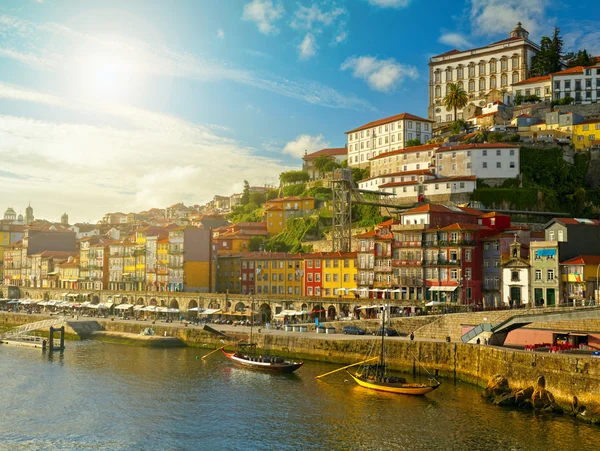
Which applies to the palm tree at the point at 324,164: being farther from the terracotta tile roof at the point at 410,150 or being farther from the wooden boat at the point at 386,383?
the wooden boat at the point at 386,383

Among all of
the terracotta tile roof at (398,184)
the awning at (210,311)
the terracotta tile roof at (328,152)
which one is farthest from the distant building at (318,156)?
the awning at (210,311)

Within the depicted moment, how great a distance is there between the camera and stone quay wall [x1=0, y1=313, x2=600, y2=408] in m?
40.8

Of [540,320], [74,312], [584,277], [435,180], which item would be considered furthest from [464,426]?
[74,312]

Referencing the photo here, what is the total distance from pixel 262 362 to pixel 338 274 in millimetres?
25832

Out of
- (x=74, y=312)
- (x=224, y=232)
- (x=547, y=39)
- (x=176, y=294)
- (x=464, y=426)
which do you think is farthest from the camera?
(x=547, y=39)

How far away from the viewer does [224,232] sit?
392 feet

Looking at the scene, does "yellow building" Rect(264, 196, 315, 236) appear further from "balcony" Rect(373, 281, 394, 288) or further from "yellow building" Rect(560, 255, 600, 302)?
"yellow building" Rect(560, 255, 600, 302)

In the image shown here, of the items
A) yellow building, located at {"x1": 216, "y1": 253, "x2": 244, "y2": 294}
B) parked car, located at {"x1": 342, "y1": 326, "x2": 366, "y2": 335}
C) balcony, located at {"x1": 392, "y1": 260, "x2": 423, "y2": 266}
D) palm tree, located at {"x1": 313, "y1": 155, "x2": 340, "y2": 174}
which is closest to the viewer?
parked car, located at {"x1": 342, "y1": 326, "x2": 366, "y2": 335}

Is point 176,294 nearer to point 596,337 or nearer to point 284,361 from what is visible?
point 284,361

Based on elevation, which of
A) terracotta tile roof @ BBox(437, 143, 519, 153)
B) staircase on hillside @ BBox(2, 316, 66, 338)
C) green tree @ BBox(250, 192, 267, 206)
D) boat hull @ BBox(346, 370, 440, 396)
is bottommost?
boat hull @ BBox(346, 370, 440, 396)

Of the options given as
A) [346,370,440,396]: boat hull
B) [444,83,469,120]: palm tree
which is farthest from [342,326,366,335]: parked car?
[444,83,469,120]: palm tree

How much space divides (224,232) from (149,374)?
63.3m

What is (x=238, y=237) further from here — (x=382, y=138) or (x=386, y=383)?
(x=386, y=383)

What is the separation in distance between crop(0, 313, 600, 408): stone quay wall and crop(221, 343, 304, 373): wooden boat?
9.62ft
